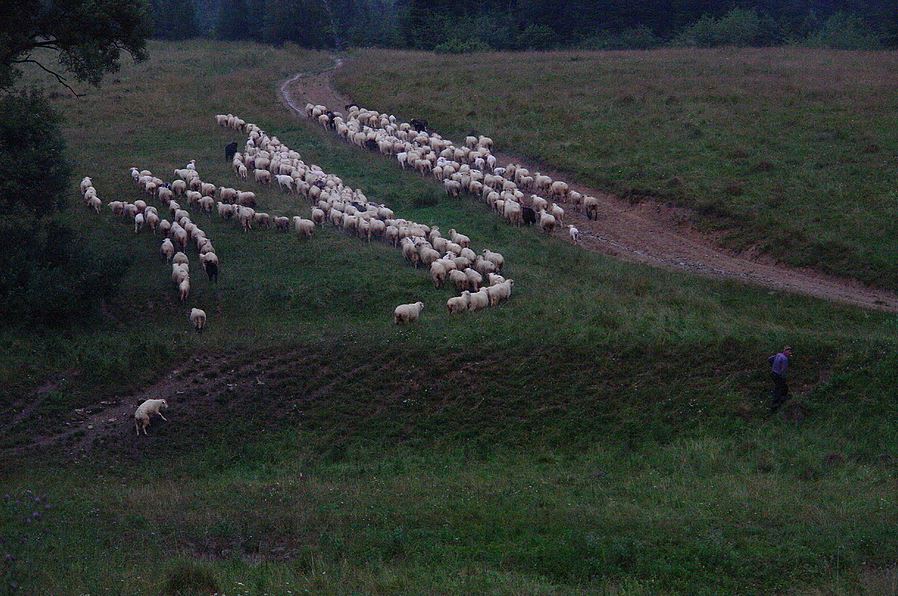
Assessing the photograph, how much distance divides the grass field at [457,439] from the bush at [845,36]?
137ft

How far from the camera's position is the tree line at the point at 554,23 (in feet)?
208

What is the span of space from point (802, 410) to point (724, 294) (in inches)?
229

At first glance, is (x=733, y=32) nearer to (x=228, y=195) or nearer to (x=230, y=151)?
(x=230, y=151)

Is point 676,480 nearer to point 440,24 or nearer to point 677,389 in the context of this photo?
point 677,389

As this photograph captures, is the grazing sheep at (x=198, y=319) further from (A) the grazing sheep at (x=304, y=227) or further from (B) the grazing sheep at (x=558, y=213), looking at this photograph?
(B) the grazing sheep at (x=558, y=213)

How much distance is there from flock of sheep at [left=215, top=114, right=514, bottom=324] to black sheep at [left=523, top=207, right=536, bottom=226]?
2948 mm

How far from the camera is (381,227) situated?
1000 inches

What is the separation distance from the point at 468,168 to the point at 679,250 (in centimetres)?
891

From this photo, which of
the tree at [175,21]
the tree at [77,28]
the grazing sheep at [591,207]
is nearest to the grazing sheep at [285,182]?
the tree at [77,28]

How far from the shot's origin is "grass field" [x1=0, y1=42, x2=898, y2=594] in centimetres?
1067

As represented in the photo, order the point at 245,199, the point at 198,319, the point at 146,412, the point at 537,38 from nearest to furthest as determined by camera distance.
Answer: the point at 146,412, the point at 198,319, the point at 245,199, the point at 537,38

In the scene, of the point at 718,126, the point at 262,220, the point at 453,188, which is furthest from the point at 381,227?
the point at 718,126

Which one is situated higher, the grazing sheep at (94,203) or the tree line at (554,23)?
the tree line at (554,23)

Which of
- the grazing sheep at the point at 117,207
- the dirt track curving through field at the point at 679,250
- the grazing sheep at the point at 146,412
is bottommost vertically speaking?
the grazing sheep at the point at 146,412
